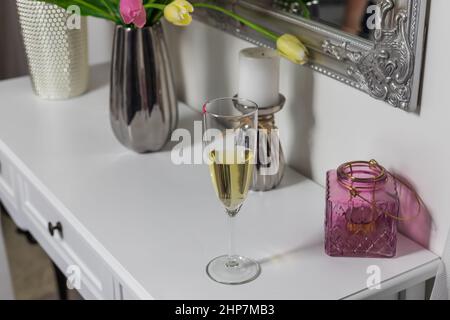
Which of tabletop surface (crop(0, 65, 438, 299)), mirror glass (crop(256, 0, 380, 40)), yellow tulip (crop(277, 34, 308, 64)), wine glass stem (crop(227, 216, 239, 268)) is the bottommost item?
tabletop surface (crop(0, 65, 438, 299))

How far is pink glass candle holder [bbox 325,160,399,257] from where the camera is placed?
3.05ft

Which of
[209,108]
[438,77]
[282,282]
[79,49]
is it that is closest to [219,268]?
[282,282]

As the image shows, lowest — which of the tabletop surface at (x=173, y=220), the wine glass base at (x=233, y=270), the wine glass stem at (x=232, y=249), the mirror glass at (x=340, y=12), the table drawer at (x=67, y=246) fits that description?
the table drawer at (x=67, y=246)

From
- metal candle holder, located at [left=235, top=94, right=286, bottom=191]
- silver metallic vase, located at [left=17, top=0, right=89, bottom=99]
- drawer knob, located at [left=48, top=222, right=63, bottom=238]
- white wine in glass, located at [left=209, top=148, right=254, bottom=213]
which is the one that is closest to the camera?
white wine in glass, located at [left=209, top=148, right=254, bottom=213]

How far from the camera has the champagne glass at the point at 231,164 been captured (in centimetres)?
87

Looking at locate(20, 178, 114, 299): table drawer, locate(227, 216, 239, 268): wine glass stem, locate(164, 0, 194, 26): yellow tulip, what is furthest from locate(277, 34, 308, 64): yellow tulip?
locate(20, 178, 114, 299): table drawer

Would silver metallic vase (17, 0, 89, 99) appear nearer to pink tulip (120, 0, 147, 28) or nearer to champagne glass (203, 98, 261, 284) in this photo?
pink tulip (120, 0, 147, 28)

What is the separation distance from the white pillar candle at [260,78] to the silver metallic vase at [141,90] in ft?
0.58

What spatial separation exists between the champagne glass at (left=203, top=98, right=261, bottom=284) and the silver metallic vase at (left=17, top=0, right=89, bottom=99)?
1.89 feet

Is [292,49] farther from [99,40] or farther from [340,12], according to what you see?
[99,40]

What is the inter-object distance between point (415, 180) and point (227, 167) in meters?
0.27

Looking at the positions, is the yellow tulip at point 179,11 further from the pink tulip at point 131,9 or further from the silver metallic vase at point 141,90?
the silver metallic vase at point 141,90

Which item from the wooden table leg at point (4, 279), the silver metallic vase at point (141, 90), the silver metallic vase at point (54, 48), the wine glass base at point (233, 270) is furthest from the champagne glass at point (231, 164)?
the wooden table leg at point (4, 279)

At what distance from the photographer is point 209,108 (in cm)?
96
